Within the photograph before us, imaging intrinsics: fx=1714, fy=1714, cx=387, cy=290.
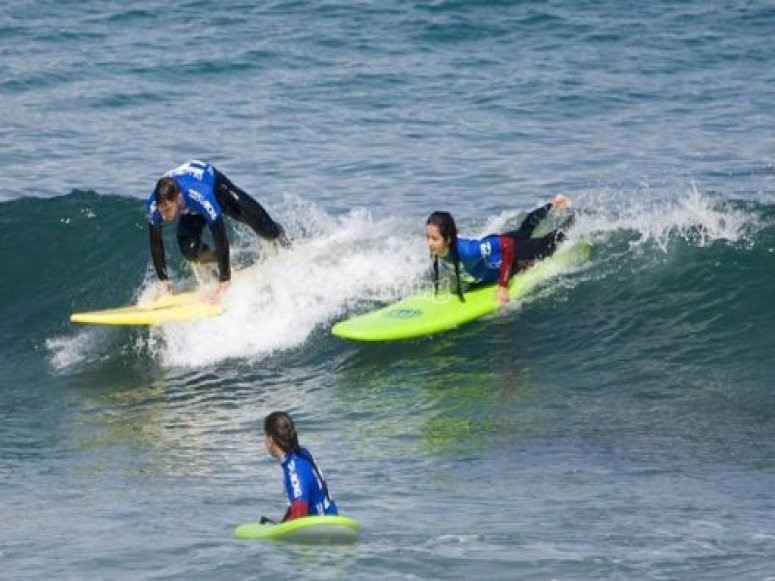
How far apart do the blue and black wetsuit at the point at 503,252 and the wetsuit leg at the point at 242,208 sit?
166 cm

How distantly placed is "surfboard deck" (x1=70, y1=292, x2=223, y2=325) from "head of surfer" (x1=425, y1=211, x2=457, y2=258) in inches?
79.4

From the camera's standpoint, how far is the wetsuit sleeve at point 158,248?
1306 cm

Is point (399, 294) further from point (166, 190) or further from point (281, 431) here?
point (281, 431)

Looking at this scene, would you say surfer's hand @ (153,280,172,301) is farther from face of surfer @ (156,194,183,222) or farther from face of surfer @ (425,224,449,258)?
face of surfer @ (425,224,449,258)

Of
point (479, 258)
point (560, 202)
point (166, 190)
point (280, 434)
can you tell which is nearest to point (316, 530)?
point (280, 434)

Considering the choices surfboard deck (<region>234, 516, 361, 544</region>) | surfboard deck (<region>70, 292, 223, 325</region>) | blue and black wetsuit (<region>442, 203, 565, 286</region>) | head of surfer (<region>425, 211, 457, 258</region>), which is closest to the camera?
surfboard deck (<region>234, 516, 361, 544</region>)

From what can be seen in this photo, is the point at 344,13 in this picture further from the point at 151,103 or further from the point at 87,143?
the point at 87,143

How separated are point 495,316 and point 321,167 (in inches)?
225

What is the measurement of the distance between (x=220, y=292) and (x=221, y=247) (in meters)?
0.50

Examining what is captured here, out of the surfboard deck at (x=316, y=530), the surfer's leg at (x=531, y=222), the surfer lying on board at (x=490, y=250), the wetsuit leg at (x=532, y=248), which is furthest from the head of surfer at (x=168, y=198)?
the surfboard deck at (x=316, y=530)

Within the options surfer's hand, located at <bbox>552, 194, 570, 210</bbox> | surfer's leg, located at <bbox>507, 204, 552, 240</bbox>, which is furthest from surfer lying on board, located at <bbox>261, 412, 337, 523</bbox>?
surfer's hand, located at <bbox>552, 194, 570, 210</bbox>

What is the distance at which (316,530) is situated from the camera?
8.38 metres

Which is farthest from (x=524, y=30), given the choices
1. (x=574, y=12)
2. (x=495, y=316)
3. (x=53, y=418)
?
(x=53, y=418)

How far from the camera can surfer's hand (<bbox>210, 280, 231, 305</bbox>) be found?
523 inches
